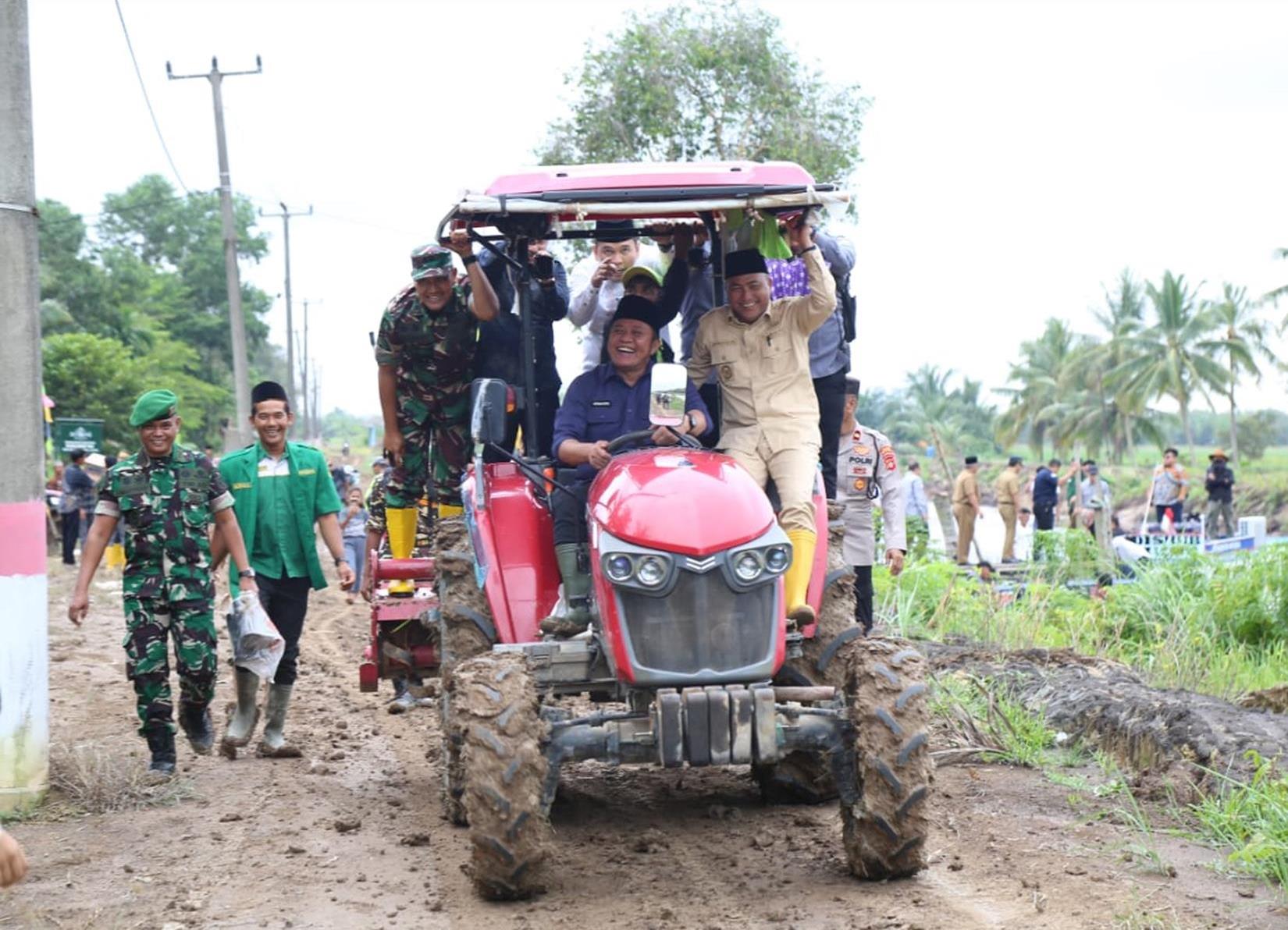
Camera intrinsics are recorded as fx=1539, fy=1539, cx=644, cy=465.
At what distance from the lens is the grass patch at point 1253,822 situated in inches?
238

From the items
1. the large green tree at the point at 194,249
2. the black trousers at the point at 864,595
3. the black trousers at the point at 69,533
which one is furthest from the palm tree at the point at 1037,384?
the black trousers at the point at 864,595

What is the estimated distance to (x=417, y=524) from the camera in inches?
370

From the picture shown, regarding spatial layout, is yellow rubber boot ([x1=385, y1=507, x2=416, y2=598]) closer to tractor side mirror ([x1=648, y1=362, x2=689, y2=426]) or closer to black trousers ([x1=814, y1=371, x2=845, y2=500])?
black trousers ([x1=814, y1=371, x2=845, y2=500])

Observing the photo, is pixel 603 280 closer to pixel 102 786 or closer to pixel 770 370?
pixel 770 370

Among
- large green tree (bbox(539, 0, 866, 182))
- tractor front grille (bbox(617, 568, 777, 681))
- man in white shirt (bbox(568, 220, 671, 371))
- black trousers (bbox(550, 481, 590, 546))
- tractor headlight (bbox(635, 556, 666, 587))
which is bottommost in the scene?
tractor front grille (bbox(617, 568, 777, 681))

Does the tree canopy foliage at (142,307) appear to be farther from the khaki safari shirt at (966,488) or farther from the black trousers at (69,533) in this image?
the khaki safari shirt at (966,488)

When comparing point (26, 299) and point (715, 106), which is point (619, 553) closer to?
point (26, 299)

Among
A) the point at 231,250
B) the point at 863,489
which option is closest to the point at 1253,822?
the point at 863,489

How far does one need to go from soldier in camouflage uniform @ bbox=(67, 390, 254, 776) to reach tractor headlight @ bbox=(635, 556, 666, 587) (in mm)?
3391

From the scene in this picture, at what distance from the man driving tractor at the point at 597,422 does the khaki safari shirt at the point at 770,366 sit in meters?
0.20

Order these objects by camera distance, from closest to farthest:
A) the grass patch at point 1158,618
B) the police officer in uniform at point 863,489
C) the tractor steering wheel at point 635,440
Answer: the tractor steering wheel at point 635,440
the police officer in uniform at point 863,489
the grass patch at point 1158,618

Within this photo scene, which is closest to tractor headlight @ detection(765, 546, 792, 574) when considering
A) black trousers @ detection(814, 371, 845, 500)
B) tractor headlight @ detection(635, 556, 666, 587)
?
tractor headlight @ detection(635, 556, 666, 587)

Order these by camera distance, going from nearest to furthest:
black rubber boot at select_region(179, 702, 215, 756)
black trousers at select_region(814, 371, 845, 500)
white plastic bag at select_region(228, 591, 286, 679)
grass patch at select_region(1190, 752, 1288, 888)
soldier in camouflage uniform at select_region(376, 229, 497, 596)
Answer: grass patch at select_region(1190, 752, 1288, 888)
black trousers at select_region(814, 371, 845, 500)
white plastic bag at select_region(228, 591, 286, 679)
black rubber boot at select_region(179, 702, 215, 756)
soldier in camouflage uniform at select_region(376, 229, 497, 596)

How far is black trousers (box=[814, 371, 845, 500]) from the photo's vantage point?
8016 millimetres
